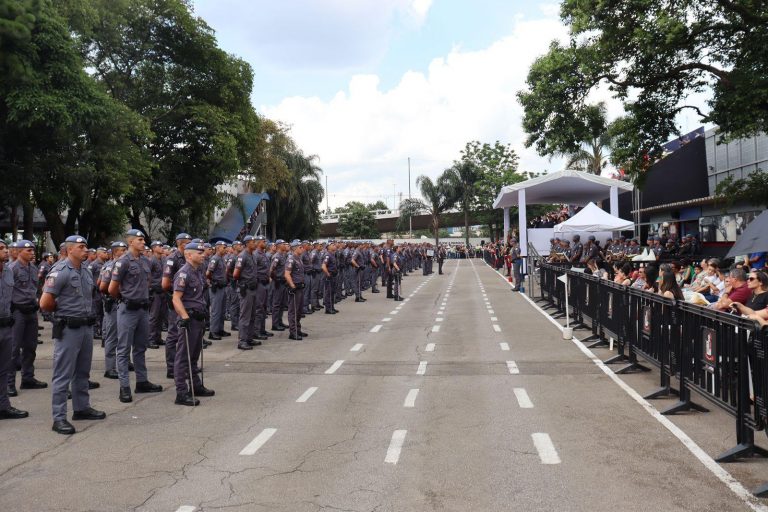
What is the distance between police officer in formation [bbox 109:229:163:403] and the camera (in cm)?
854

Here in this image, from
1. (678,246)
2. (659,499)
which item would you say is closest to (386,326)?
(659,499)

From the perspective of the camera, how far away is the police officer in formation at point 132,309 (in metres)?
8.54

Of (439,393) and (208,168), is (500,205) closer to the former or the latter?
(208,168)

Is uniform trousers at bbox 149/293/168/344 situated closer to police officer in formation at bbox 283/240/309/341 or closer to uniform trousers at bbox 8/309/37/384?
police officer in formation at bbox 283/240/309/341

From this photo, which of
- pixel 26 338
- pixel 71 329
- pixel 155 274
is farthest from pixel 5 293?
pixel 155 274

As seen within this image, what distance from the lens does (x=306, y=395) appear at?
8609mm

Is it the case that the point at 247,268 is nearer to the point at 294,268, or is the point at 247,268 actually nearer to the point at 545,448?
the point at 294,268

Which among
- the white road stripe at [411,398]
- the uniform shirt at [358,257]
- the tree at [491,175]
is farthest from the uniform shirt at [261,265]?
the tree at [491,175]

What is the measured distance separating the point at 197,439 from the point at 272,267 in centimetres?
812

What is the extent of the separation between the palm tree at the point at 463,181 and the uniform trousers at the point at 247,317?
5764cm

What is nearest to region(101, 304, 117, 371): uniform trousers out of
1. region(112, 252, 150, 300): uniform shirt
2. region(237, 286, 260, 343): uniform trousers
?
region(112, 252, 150, 300): uniform shirt

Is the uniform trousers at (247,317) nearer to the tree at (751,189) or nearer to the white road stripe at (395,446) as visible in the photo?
the white road stripe at (395,446)

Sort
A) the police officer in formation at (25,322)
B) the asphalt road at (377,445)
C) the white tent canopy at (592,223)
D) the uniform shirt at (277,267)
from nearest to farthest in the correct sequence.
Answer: the asphalt road at (377,445) → the police officer in formation at (25,322) → the uniform shirt at (277,267) → the white tent canopy at (592,223)

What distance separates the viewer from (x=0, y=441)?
668 cm
